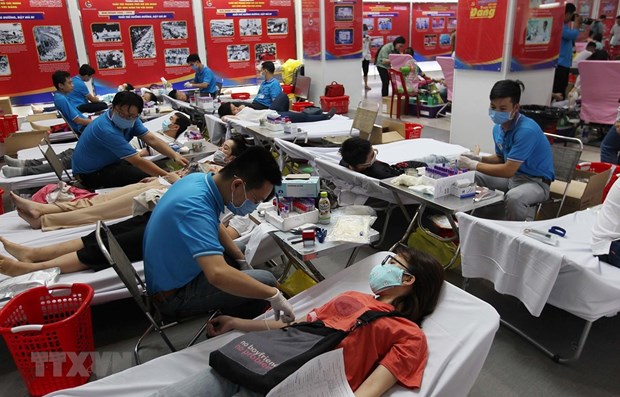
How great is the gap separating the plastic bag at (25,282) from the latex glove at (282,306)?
1.32 m

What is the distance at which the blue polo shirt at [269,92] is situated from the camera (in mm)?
6805

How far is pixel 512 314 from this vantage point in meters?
2.72

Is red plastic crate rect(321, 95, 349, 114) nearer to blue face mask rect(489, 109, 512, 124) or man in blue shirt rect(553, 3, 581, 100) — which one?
man in blue shirt rect(553, 3, 581, 100)

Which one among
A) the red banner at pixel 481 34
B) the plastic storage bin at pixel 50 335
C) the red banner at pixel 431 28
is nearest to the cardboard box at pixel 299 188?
the plastic storage bin at pixel 50 335

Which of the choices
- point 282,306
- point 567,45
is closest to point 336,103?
point 567,45

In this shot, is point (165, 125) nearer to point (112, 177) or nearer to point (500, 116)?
point (112, 177)

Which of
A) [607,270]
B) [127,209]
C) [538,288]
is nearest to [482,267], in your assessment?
[538,288]

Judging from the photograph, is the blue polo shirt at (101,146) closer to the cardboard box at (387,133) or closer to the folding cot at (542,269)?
the cardboard box at (387,133)

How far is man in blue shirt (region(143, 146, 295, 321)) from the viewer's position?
1.82 meters

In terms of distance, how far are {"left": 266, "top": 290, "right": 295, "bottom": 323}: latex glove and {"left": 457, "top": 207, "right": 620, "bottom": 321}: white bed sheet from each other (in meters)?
1.13

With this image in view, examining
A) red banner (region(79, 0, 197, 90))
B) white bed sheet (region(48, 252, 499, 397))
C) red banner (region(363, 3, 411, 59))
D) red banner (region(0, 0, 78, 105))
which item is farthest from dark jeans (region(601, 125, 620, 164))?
red banner (region(0, 0, 78, 105))

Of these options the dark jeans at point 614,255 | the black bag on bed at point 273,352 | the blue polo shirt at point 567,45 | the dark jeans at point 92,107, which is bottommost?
the black bag on bed at point 273,352

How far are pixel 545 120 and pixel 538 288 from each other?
415 centimetres

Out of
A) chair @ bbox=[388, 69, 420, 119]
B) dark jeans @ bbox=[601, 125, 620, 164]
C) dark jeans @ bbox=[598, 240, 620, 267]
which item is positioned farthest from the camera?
chair @ bbox=[388, 69, 420, 119]
